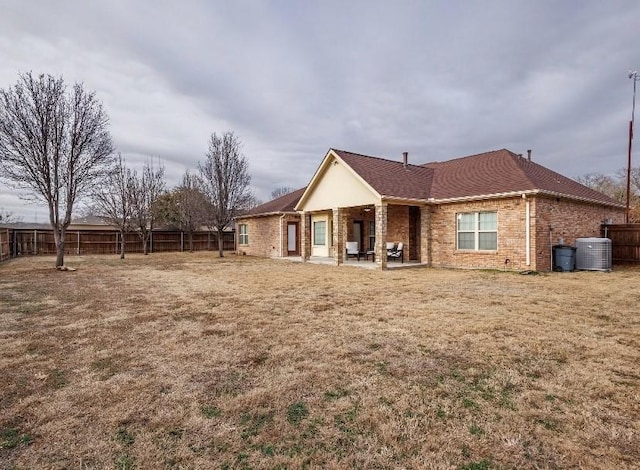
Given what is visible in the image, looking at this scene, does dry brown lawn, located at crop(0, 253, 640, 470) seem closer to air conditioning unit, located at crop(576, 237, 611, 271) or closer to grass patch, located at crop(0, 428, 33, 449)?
grass patch, located at crop(0, 428, 33, 449)

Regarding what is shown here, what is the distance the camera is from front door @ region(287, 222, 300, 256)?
73.1 feet

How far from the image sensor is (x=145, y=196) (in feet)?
83.8

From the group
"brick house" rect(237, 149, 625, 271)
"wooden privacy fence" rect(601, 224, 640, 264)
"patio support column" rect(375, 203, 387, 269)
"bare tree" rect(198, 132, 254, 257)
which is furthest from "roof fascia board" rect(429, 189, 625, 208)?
"bare tree" rect(198, 132, 254, 257)

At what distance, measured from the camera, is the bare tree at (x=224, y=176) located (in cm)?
2347

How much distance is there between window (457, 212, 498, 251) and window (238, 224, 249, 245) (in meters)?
16.8

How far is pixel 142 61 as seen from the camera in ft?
43.6

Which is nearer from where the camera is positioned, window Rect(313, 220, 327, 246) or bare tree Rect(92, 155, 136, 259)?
window Rect(313, 220, 327, 246)

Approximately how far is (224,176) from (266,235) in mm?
5118

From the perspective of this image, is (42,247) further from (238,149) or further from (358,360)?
(358,360)

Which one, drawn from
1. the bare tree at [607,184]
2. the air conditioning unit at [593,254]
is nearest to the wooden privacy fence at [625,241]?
the air conditioning unit at [593,254]

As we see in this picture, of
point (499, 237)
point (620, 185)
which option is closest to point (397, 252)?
point (499, 237)

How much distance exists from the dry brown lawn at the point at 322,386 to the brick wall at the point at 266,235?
49.5ft

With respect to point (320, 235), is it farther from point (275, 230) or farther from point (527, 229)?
point (527, 229)

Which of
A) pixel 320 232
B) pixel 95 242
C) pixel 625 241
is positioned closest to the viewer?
pixel 625 241
